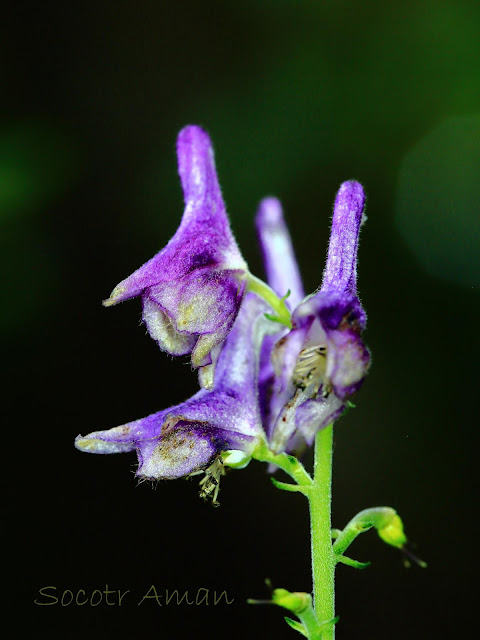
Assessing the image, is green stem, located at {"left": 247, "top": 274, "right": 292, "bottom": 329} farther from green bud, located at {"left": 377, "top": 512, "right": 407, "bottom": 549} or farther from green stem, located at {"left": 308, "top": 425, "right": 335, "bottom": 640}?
green bud, located at {"left": 377, "top": 512, "right": 407, "bottom": 549}

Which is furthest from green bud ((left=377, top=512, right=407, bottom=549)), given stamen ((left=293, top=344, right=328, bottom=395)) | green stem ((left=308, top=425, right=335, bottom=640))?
stamen ((left=293, top=344, right=328, bottom=395))

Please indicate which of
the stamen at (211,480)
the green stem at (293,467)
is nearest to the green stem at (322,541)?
the green stem at (293,467)

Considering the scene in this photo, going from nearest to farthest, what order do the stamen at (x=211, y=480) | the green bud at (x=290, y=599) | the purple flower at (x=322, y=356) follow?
1. the purple flower at (x=322, y=356)
2. the green bud at (x=290, y=599)
3. the stamen at (x=211, y=480)

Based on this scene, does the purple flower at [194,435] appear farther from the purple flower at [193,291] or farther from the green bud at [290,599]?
the green bud at [290,599]

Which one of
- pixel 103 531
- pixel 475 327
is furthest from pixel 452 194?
pixel 103 531

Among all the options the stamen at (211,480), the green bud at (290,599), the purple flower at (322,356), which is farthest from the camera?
the stamen at (211,480)

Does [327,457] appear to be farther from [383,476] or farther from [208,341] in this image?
[383,476]

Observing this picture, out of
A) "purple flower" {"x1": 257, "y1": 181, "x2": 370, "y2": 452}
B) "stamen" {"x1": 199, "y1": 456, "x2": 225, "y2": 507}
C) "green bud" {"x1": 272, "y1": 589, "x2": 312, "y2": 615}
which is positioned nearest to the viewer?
"purple flower" {"x1": 257, "y1": 181, "x2": 370, "y2": 452}
